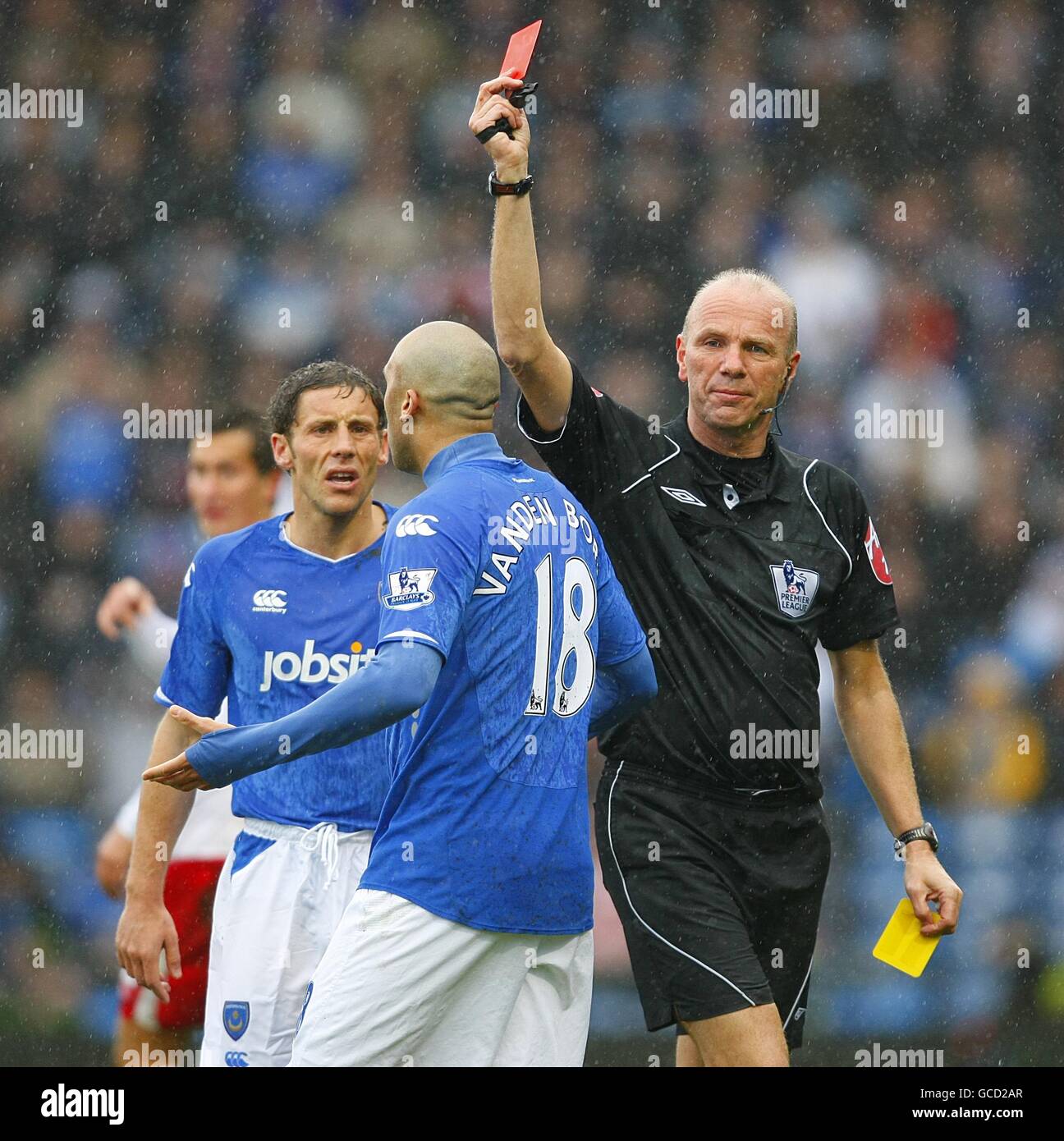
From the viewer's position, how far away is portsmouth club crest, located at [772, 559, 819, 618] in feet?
13.3

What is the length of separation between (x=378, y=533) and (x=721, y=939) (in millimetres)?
1443

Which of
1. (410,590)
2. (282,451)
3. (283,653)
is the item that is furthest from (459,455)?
(282,451)

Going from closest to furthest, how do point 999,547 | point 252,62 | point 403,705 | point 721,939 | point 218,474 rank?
1. point 403,705
2. point 721,939
3. point 218,474
4. point 999,547
5. point 252,62

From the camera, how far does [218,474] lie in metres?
5.98

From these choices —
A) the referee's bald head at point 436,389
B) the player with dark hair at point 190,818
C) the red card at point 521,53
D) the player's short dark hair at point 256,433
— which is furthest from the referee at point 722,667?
the player's short dark hair at point 256,433

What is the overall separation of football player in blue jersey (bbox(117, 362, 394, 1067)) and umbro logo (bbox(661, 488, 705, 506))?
0.82 m

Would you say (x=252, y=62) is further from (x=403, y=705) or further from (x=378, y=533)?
(x=403, y=705)

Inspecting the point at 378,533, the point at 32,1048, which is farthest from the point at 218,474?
the point at 32,1048

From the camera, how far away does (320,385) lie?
4.46m

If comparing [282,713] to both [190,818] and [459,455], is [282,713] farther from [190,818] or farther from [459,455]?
[190,818]

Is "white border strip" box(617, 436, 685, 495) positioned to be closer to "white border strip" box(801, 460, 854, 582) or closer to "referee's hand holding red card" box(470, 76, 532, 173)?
"white border strip" box(801, 460, 854, 582)

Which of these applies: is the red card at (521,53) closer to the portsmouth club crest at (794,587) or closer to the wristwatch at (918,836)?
the portsmouth club crest at (794,587)

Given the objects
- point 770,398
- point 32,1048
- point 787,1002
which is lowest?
point 32,1048

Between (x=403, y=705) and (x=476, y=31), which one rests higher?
(x=476, y=31)
